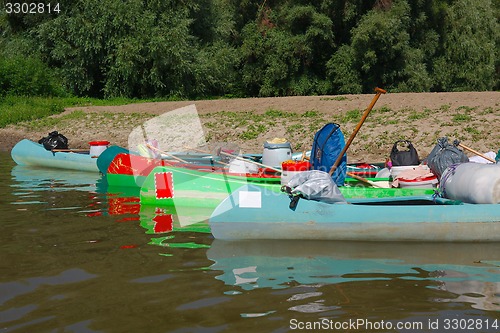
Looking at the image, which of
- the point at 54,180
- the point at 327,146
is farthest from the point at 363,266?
the point at 54,180

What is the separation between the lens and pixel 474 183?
27.4ft

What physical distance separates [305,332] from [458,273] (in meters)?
2.32

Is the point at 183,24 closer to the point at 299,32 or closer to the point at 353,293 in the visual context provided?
the point at 299,32

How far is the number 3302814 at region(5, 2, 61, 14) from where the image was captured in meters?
32.2

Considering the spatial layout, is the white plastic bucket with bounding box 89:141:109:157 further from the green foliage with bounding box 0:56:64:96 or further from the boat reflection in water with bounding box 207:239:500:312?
the green foliage with bounding box 0:56:64:96

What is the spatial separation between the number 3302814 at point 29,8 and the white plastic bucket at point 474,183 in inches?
1053

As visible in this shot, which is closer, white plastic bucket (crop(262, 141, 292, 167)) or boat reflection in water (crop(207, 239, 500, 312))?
boat reflection in water (crop(207, 239, 500, 312))

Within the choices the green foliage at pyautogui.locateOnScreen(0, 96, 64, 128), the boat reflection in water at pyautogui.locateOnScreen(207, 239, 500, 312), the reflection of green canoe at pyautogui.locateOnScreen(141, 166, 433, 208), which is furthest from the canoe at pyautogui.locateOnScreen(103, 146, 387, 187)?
the green foliage at pyautogui.locateOnScreen(0, 96, 64, 128)

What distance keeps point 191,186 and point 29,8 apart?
2514 cm

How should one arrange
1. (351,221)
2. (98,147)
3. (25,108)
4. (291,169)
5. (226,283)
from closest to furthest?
(226,283) < (351,221) < (291,169) < (98,147) < (25,108)

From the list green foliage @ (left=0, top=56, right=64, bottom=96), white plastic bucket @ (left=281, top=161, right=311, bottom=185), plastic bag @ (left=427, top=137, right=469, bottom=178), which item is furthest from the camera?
green foliage @ (left=0, top=56, right=64, bottom=96)

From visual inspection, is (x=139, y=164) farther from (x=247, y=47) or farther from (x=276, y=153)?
(x=247, y=47)

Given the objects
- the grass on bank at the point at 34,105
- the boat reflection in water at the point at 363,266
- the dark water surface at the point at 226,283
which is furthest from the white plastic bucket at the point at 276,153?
the grass on bank at the point at 34,105
